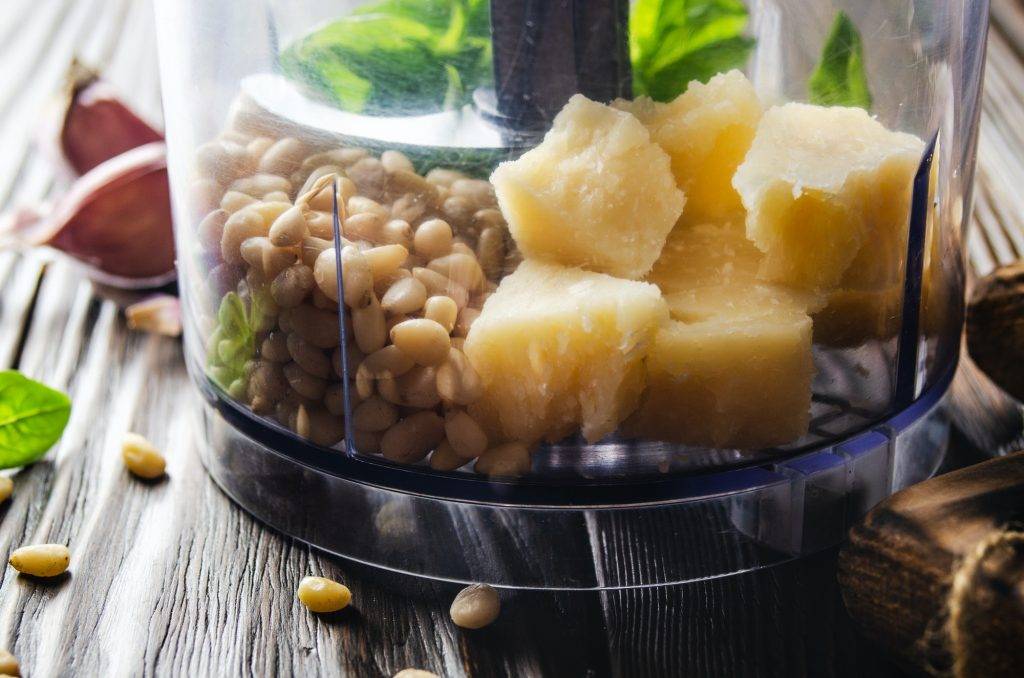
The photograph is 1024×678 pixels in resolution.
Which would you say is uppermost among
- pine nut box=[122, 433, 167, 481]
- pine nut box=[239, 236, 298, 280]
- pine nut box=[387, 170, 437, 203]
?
pine nut box=[387, 170, 437, 203]

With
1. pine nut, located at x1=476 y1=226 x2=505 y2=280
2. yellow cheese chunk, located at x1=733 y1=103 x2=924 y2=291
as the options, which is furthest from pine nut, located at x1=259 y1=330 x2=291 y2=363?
yellow cheese chunk, located at x1=733 y1=103 x2=924 y2=291

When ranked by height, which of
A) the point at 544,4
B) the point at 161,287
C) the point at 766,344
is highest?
the point at 544,4

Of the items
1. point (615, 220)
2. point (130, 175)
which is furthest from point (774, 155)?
point (130, 175)

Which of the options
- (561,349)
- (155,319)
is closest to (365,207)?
(561,349)

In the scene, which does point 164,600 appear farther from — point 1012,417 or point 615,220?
point 1012,417

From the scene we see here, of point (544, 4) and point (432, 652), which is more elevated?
point (544, 4)

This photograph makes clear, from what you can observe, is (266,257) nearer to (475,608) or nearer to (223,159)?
(223,159)

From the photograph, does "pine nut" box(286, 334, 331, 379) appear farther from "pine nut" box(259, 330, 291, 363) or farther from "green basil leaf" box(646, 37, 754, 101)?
"green basil leaf" box(646, 37, 754, 101)
